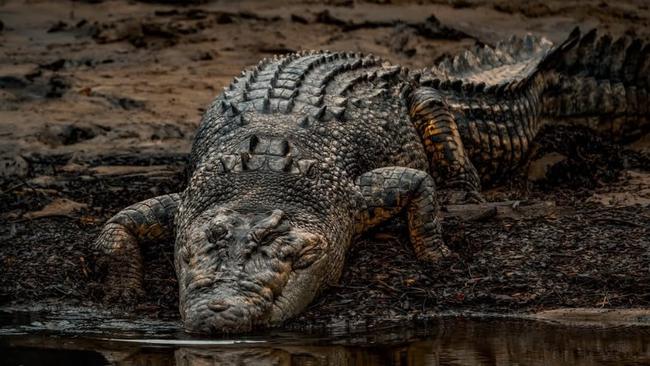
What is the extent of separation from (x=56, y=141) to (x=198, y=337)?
446 centimetres

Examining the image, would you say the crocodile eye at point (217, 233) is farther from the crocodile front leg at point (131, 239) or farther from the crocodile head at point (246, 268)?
the crocodile front leg at point (131, 239)

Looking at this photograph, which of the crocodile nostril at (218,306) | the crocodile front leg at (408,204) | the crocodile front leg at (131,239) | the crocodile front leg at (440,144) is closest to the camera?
the crocodile nostril at (218,306)

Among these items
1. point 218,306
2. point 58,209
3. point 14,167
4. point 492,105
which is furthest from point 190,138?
point 218,306

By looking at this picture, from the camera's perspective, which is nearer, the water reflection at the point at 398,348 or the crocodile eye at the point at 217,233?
the water reflection at the point at 398,348

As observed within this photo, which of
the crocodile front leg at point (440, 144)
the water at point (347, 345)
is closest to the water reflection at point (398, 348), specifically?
the water at point (347, 345)

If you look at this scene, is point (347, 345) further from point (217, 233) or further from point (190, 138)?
point (190, 138)

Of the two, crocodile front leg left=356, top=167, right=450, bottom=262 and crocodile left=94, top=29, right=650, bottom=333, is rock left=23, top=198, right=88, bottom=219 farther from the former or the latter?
crocodile front leg left=356, top=167, right=450, bottom=262

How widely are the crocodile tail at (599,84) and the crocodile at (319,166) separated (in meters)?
0.02

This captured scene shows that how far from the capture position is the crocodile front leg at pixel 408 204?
6.44 m

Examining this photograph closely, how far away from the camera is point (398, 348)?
4992 mm

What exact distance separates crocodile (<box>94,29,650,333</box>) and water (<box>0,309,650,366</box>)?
0.19 metres

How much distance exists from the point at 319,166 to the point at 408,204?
21.6 inches

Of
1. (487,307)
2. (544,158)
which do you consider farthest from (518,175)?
(487,307)

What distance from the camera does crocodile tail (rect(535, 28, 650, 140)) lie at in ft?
30.0
